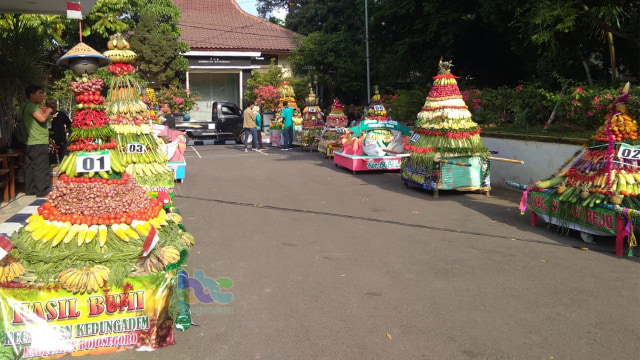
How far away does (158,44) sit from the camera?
80.4ft

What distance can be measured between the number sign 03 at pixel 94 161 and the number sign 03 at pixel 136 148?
451 centimetres

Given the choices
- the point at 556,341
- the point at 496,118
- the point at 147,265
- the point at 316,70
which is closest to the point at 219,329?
the point at 147,265

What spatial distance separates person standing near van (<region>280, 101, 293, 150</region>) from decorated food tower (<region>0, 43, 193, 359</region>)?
17.2m

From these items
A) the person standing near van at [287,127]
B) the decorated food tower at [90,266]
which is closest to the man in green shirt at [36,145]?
the decorated food tower at [90,266]

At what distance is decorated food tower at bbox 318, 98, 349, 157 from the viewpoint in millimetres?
17891

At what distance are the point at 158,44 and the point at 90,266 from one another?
22.4 m

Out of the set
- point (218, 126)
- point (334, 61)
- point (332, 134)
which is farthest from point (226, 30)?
point (332, 134)

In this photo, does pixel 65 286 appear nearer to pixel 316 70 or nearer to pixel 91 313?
pixel 91 313

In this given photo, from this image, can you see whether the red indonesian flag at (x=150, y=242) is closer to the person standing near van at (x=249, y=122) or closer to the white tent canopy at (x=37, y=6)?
the white tent canopy at (x=37, y=6)

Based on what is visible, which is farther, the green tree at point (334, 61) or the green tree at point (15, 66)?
the green tree at point (334, 61)

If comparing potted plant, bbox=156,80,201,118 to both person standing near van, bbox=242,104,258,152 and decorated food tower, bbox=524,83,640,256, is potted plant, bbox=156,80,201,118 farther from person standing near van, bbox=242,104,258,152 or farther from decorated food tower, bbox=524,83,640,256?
decorated food tower, bbox=524,83,640,256

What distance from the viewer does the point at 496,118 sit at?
14633mm

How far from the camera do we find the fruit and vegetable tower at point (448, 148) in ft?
35.1

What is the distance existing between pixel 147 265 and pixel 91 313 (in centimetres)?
50
